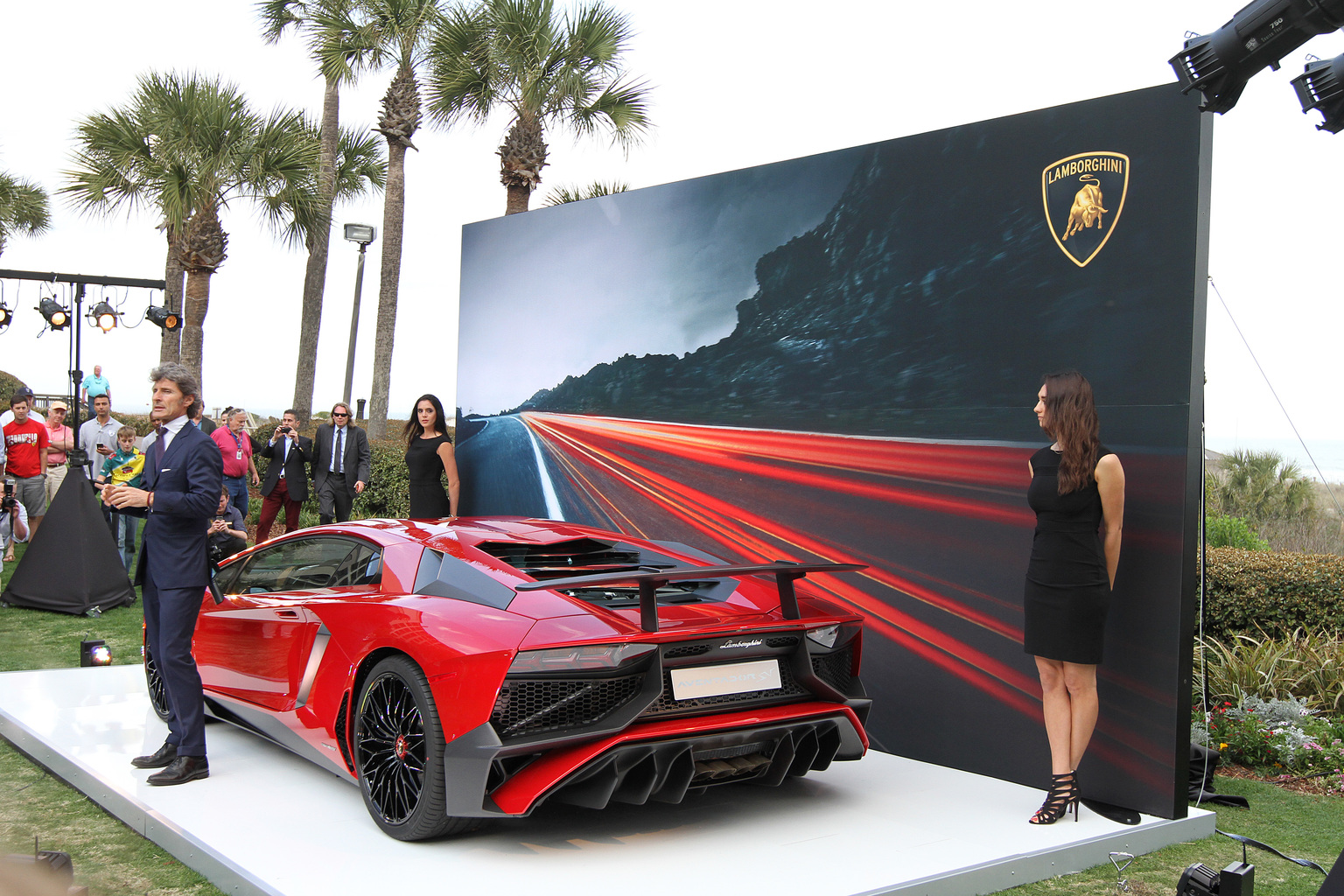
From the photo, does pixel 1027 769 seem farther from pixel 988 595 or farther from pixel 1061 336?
pixel 1061 336

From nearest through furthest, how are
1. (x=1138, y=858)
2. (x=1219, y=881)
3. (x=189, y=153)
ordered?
(x=1219, y=881)
(x=1138, y=858)
(x=189, y=153)

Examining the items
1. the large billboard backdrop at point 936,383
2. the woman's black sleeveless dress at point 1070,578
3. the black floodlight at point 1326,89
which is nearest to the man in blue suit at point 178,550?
the large billboard backdrop at point 936,383

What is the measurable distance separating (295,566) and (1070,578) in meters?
3.34

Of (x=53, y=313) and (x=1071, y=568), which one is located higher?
(x=53, y=313)

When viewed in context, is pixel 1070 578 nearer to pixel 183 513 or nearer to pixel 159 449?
pixel 183 513

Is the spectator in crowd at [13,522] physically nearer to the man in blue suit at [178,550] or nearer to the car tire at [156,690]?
the car tire at [156,690]

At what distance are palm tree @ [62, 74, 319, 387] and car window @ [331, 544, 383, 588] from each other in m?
13.5

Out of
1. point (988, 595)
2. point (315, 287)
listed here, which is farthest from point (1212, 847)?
point (315, 287)

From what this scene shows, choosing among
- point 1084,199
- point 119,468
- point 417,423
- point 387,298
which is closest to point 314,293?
point 387,298

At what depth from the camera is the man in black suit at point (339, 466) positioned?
35.4 feet

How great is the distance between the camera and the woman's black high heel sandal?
4.11m

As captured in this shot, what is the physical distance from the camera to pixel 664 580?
3.57 metres

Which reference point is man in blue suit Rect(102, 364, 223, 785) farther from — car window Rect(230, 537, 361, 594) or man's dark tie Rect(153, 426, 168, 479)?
car window Rect(230, 537, 361, 594)

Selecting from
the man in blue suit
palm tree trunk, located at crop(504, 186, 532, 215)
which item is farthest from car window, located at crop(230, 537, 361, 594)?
palm tree trunk, located at crop(504, 186, 532, 215)
